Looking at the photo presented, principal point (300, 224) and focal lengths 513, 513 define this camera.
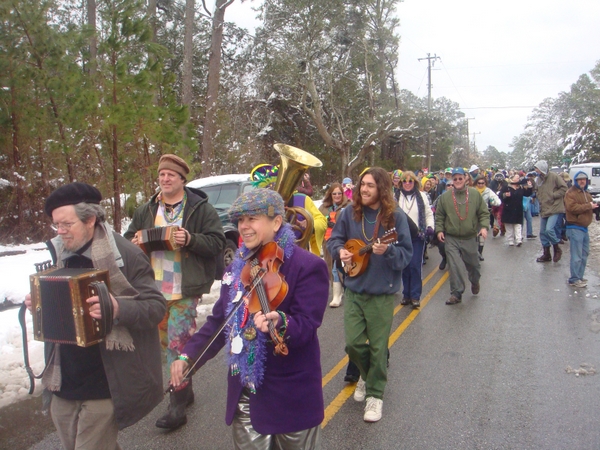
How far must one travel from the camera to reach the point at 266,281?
2.36m

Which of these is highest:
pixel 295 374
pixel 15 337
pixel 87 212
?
pixel 87 212

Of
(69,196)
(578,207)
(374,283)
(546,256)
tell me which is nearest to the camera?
(69,196)

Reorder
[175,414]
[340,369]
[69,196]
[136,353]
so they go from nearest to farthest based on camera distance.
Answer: [69,196] < [136,353] < [175,414] < [340,369]

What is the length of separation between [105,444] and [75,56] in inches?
392

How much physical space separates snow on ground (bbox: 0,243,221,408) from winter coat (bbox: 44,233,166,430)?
2634 mm

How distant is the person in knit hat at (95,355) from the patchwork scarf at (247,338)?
45 cm

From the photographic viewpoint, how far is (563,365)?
5.11 meters

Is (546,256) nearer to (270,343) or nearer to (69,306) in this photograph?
(270,343)

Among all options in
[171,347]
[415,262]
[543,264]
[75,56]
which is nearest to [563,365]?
[415,262]

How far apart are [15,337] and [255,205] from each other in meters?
4.68

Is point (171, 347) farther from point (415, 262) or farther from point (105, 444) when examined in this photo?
point (415, 262)

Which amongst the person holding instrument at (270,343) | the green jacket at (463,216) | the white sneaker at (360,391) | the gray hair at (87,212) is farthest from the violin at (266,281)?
the green jacket at (463,216)

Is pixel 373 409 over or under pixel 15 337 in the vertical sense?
under

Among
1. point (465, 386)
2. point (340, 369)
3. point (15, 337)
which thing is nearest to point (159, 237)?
point (340, 369)
